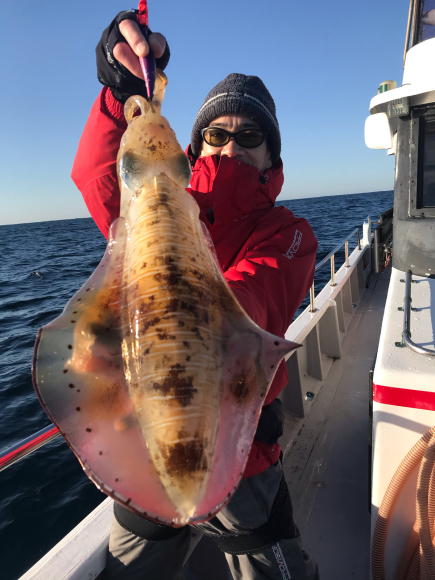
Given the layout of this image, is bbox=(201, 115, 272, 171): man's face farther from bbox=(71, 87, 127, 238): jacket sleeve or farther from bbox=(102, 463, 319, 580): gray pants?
bbox=(102, 463, 319, 580): gray pants

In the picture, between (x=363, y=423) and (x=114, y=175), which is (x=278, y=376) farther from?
(x=363, y=423)

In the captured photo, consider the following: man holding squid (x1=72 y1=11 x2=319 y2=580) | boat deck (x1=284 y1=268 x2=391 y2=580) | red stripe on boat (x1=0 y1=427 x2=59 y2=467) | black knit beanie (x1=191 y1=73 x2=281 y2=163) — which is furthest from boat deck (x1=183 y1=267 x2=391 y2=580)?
black knit beanie (x1=191 y1=73 x2=281 y2=163)

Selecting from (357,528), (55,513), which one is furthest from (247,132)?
(55,513)

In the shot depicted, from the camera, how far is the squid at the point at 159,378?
0.81m

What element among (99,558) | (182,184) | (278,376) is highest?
(182,184)

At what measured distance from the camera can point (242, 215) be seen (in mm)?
1875

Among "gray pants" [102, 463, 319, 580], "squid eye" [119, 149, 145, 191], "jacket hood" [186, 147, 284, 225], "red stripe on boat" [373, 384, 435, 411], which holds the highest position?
"squid eye" [119, 149, 145, 191]

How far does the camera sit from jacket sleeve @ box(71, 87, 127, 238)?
170 centimetres

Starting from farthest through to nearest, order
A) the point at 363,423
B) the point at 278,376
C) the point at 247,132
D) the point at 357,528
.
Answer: the point at 363,423, the point at 357,528, the point at 247,132, the point at 278,376

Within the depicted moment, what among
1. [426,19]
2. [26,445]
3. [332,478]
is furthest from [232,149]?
[426,19]

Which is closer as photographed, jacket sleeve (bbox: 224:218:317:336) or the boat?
jacket sleeve (bbox: 224:218:317:336)

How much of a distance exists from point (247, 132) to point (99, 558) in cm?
265

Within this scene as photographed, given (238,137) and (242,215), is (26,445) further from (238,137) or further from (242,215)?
(238,137)

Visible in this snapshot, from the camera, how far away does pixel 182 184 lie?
119cm
